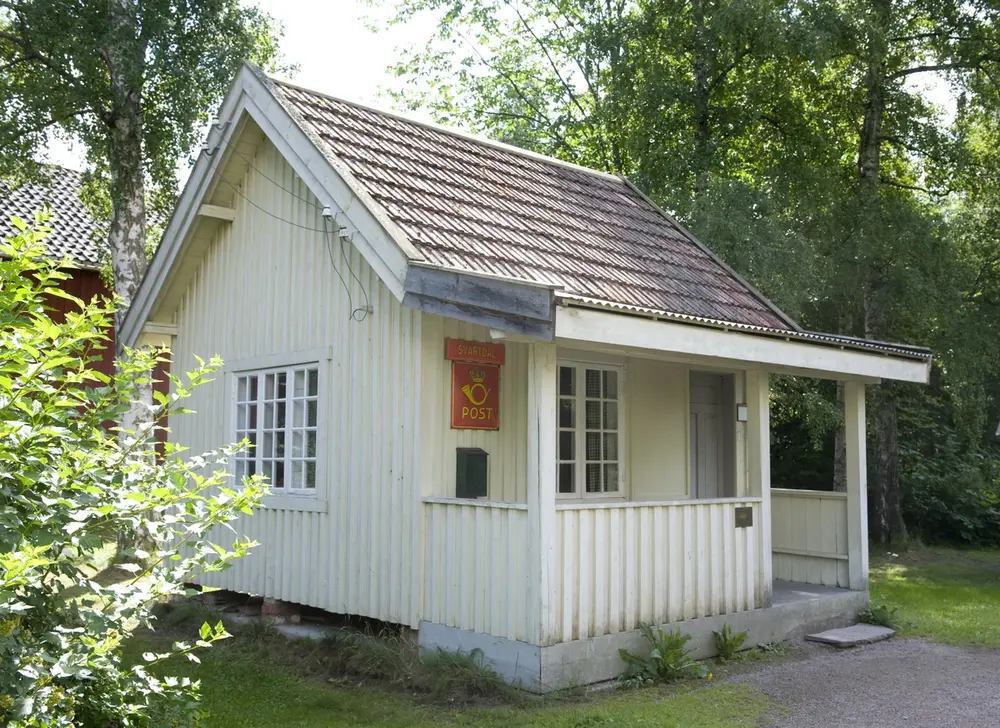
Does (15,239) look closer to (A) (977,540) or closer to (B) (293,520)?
(B) (293,520)

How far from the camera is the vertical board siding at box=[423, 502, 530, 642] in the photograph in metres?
7.31

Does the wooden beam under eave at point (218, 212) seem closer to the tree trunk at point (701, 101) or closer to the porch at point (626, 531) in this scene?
the porch at point (626, 531)

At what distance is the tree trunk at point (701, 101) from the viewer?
17.4 m

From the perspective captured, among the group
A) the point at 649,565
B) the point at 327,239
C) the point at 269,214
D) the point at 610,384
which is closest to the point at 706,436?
the point at 610,384

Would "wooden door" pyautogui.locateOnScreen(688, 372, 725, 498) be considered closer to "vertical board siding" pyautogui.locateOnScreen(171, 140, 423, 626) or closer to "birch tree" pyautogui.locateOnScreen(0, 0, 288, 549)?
"vertical board siding" pyautogui.locateOnScreen(171, 140, 423, 626)

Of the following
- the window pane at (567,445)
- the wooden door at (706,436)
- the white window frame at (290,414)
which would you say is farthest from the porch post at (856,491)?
the white window frame at (290,414)

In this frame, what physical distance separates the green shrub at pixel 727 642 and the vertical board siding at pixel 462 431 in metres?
2.08

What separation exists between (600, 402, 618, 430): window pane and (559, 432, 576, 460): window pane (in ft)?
1.62

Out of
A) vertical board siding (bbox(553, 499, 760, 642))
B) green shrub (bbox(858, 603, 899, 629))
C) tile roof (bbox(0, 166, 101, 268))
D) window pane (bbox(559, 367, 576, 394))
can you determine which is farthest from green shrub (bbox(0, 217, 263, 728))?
tile roof (bbox(0, 166, 101, 268))

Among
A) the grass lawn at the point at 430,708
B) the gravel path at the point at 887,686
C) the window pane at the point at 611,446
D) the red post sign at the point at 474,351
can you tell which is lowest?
the gravel path at the point at 887,686

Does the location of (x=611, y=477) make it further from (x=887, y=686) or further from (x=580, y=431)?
(x=887, y=686)

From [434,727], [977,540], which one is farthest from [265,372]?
[977,540]

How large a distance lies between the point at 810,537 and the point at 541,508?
203 inches

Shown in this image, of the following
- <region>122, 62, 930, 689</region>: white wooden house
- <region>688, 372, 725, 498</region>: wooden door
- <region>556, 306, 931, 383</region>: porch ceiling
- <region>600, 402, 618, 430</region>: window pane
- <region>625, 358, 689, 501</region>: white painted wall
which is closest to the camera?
<region>556, 306, 931, 383</region>: porch ceiling
